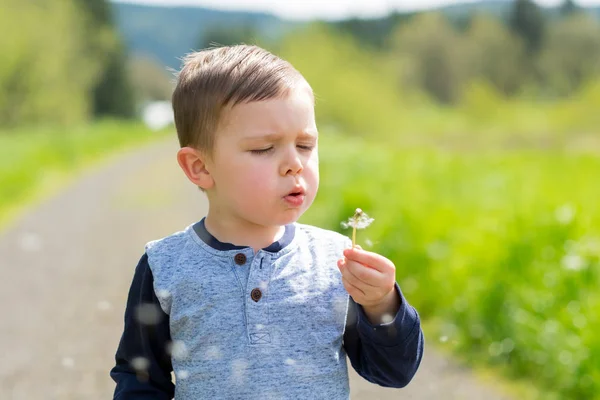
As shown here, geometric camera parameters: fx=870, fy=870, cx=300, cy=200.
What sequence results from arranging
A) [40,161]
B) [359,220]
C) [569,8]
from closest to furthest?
[359,220] → [40,161] → [569,8]

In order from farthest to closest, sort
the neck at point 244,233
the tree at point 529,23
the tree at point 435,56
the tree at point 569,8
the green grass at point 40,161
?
the tree at point 569,8 < the tree at point 529,23 < the tree at point 435,56 < the green grass at point 40,161 < the neck at point 244,233

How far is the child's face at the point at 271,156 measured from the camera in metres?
1.66

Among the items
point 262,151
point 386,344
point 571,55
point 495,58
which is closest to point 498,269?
point 386,344

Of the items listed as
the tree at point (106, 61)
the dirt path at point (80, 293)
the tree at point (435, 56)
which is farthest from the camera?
the tree at point (435, 56)

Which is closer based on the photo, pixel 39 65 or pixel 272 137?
pixel 272 137

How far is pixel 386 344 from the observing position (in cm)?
168

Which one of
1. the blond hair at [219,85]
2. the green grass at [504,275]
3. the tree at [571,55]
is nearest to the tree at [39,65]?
the tree at [571,55]

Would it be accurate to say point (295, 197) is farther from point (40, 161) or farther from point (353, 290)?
point (40, 161)

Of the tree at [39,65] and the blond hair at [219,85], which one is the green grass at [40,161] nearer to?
the tree at [39,65]

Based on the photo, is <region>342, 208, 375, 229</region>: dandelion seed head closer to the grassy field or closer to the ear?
the ear

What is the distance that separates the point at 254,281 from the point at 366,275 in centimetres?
25

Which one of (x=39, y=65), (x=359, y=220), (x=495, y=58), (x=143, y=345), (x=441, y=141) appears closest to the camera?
(x=359, y=220)

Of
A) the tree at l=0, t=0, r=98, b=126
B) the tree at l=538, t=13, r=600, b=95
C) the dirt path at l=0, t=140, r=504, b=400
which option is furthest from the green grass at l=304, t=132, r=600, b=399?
the tree at l=538, t=13, r=600, b=95

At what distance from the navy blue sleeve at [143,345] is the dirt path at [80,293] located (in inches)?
30.4
